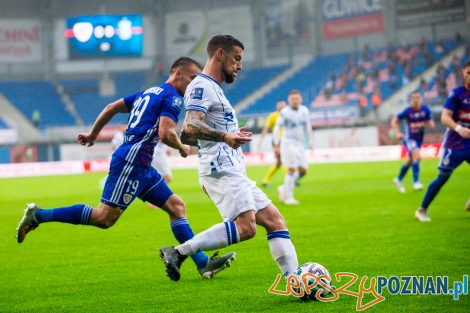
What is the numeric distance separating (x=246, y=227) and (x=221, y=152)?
0.71m

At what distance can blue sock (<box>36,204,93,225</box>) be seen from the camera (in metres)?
8.13

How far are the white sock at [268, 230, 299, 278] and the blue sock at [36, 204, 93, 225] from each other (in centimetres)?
218

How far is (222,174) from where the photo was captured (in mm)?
6871

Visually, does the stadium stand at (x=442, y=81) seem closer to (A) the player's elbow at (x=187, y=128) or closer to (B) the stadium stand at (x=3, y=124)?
(B) the stadium stand at (x=3, y=124)

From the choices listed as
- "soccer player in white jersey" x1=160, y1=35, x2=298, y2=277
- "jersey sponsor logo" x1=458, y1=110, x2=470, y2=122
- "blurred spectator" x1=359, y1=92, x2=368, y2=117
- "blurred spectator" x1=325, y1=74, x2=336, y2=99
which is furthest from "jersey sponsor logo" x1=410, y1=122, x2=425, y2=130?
"blurred spectator" x1=325, y1=74, x2=336, y2=99

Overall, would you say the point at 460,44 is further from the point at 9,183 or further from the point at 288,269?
the point at 288,269

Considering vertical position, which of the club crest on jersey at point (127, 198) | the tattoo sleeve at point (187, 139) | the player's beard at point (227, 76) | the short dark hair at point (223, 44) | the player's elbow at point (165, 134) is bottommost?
the club crest on jersey at point (127, 198)

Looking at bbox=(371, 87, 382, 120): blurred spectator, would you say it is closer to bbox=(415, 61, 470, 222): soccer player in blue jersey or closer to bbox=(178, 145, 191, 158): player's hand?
bbox=(415, 61, 470, 222): soccer player in blue jersey

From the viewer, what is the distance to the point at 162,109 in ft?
26.7

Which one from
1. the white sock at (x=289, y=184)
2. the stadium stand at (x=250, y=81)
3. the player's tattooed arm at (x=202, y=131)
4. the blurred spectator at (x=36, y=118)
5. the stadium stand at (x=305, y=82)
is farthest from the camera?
the stadium stand at (x=250, y=81)

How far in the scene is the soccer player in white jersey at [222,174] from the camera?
Result: 6730mm

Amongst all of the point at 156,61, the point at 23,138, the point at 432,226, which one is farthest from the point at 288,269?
the point at 156,61

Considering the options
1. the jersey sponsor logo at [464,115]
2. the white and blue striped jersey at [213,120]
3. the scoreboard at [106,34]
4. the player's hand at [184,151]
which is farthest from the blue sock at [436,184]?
the scoreboard at [106,34]

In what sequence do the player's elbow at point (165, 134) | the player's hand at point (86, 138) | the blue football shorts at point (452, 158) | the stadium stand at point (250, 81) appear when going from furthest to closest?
the stadium stand at point (250, 81) → the blue football shorts at point (452, 158) → the player's hand at point (86, 138) → the player's elbow at point (165, 134)
